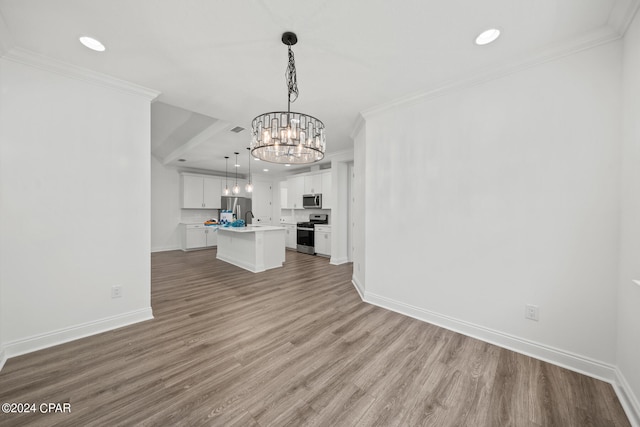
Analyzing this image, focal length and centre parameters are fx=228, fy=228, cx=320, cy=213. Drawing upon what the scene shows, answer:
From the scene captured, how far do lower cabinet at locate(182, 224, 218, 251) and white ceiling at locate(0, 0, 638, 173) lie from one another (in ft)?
17.1

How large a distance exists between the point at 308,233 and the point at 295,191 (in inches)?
57.7

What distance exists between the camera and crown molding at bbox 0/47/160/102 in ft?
6.37

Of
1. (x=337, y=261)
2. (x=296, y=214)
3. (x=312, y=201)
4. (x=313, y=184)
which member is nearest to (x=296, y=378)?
(x=337, y=261)

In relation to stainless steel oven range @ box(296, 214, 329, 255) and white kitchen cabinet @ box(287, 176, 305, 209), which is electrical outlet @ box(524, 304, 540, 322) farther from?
white kitchen cabinet @ box(287, 176, 305, 209)

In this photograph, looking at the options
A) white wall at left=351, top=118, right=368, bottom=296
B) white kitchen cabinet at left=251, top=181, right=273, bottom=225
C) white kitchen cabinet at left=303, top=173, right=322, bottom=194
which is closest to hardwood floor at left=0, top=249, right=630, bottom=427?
white wall at left=351, top=118, right=368, bottom=296

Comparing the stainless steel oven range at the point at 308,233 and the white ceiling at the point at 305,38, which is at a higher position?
the white ceiling at the point at 305,38

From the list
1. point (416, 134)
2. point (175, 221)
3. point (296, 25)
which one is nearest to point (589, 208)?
point (416, 134)

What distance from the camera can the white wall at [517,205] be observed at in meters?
1.73

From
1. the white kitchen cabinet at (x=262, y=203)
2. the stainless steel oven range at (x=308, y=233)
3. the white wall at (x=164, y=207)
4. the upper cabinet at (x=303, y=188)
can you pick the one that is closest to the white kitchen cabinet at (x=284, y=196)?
the upper cabinet at (x=303, y=188)

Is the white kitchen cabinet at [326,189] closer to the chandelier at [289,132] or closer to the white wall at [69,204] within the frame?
the chandelier at [289,132]

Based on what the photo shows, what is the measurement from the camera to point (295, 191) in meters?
7.16

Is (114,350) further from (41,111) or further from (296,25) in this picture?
(296,25)

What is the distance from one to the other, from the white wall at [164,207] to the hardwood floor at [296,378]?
5.23 m

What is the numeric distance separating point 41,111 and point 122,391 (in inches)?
97.5
